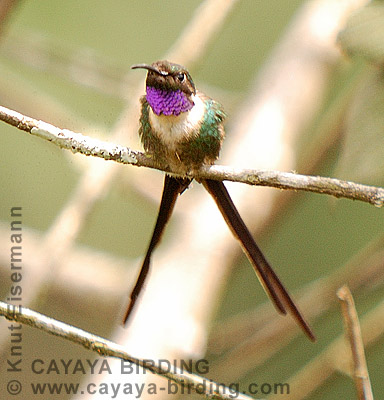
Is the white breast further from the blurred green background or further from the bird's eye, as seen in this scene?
the blurred green background

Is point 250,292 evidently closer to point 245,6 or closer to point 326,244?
point 326,244

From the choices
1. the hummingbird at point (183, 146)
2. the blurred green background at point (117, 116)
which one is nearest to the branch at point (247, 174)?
the hummingbird at point (183, 146)

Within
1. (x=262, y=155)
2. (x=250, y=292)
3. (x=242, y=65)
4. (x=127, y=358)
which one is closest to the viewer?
(x=127, y=358)

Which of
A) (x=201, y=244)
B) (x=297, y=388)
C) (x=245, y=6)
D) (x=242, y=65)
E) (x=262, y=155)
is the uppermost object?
(x=245, y=6)

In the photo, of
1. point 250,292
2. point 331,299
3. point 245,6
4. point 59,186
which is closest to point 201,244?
point 331,299

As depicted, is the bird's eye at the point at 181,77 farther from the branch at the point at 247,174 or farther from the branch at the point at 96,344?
the branch at the point at 96,344

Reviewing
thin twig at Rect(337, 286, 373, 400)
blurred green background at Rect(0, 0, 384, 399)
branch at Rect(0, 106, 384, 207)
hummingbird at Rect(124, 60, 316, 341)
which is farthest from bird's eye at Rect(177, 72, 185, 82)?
blurred green background at Rect(0, 0, 384, 399)

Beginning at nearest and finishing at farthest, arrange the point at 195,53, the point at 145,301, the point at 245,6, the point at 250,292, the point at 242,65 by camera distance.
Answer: the point at 145,301, the point at 195,53, the point at 250,292, the point at 242,65, the point at 245,6
